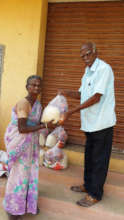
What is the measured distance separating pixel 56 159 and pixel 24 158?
1.19 m

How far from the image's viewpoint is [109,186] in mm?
2557

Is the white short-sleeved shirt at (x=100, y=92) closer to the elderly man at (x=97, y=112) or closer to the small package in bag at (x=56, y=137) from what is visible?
the elderly man at (x=97, y=112)

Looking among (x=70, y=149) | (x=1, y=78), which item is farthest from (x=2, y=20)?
(x=70, y=149)

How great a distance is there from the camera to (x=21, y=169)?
191cm

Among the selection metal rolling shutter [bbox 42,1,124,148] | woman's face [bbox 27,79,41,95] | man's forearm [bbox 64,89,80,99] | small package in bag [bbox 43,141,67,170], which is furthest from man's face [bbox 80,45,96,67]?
small package in bag [bbox 43,141,67,170]

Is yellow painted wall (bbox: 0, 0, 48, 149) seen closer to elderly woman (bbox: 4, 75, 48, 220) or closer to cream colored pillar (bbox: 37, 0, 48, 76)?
cream colored pillar (bbox: 37, 0, 48, 76)

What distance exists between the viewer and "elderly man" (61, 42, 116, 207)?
2.02 meters

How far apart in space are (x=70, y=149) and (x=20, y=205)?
1.51m

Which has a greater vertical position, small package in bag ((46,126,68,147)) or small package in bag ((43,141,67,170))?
small package in bag ((46,126,68,147))

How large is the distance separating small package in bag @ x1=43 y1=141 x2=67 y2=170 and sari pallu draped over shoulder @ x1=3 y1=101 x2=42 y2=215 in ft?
3.51

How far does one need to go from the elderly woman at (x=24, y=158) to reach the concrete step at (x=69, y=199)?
0.72 feet

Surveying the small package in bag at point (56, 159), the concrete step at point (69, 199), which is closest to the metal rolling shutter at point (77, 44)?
the small package in bag at point (56, 159)

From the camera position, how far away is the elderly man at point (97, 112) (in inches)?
79.5

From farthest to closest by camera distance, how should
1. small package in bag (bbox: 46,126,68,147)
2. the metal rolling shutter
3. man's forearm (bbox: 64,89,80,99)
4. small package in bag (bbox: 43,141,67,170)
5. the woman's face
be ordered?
the metal rolling shutter, small package in bag (bbox: 46,126,68,147), small package in bag (bbox: 43,141,67,170), man's forearm (bbox: 64,89,80,99), the woman's face
